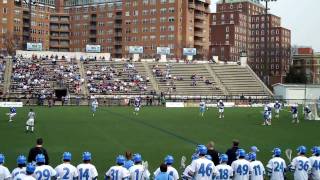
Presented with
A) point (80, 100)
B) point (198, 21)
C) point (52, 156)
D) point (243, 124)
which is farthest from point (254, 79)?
point (52, 156)

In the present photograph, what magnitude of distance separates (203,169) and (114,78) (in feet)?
197

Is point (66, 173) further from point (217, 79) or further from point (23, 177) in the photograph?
point (217, 79)

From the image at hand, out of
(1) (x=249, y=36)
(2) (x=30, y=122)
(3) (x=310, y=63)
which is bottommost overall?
(2) (x=30, y=122)

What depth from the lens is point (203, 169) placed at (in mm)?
11430

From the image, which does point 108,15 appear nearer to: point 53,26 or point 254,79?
point 53,26

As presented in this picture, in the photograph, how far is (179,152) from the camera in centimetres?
2189

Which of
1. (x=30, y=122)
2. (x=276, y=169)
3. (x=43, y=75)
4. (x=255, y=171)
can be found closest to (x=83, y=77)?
(x=43, y=75)

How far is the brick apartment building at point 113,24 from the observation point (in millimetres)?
119062

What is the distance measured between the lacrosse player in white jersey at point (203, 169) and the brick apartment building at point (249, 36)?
146090 mm

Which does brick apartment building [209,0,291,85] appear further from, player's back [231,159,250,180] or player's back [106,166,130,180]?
player's back [106,166,130,180]

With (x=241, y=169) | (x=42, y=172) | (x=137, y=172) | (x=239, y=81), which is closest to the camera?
(x=42, y=172)

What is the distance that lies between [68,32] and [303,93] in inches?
3371

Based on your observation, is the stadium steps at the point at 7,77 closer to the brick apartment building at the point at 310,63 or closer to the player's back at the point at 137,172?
the player's back at the point at 137,172

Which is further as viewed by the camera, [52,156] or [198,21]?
[198,21]
